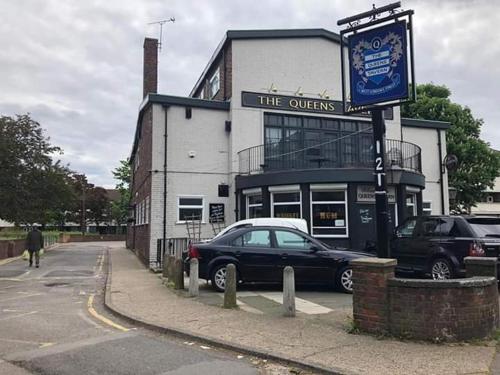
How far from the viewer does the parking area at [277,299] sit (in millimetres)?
9562

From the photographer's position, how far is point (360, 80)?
28.7ft

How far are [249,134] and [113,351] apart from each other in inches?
581

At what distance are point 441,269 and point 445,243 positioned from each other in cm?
64

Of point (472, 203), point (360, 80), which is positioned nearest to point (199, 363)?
point (360, 80)

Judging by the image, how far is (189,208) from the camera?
2002 cm

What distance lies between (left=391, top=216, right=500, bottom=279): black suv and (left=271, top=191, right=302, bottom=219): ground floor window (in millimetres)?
5592

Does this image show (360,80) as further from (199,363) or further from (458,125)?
(458,125)

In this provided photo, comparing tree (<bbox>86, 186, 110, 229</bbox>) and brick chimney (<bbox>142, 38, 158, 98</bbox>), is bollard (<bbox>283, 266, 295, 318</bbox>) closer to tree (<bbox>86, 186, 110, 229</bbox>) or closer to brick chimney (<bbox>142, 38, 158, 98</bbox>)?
brick chimney (<bbox>142, 38, 158, 98</bbox>)

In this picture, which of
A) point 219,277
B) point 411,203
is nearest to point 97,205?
point 411,203

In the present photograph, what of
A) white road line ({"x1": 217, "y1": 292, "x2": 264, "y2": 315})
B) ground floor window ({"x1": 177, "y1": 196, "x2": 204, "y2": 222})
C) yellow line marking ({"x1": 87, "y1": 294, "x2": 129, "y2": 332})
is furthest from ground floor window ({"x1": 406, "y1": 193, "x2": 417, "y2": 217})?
yellow line marking ({"x1": 87, "y1": 294, "x2": 129, "y2": 332})

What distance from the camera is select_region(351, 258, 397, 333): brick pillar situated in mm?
7277

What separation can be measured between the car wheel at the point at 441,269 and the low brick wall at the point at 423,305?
177 inches

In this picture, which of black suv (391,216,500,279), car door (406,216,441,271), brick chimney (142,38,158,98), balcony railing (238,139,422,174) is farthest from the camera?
brick chimney (142,38,158,98)

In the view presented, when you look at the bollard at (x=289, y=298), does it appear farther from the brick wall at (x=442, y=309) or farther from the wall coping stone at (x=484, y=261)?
the wall coping stone at (x=484, y=261)
